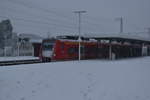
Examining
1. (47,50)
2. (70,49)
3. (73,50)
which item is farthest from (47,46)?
(73,50)

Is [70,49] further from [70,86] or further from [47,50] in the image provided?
[70,86]

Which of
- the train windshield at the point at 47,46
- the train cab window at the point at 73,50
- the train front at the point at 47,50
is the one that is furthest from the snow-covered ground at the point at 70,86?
the train cab window at the point at 73,50

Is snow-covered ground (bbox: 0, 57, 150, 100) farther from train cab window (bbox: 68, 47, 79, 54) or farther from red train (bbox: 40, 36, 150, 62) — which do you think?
train cab window (bbox: 68, 47, 79, 54)

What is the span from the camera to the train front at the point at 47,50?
75.2 feet

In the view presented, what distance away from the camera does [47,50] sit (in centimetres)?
2350

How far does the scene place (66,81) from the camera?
10.4 meters

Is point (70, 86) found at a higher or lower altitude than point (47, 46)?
lower

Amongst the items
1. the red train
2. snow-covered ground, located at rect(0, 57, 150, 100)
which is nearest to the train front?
the red train

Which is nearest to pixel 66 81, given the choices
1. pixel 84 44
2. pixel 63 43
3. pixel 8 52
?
pixel 63 43

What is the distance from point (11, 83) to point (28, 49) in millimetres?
32492

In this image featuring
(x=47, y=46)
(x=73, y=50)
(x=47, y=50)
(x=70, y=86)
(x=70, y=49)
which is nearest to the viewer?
(x=70, y=86)

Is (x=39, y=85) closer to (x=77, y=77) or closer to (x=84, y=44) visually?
(x=77, y=77)

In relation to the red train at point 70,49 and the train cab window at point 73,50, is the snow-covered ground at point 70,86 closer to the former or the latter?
the red train at point 70,49

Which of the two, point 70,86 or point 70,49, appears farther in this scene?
point 70,49
